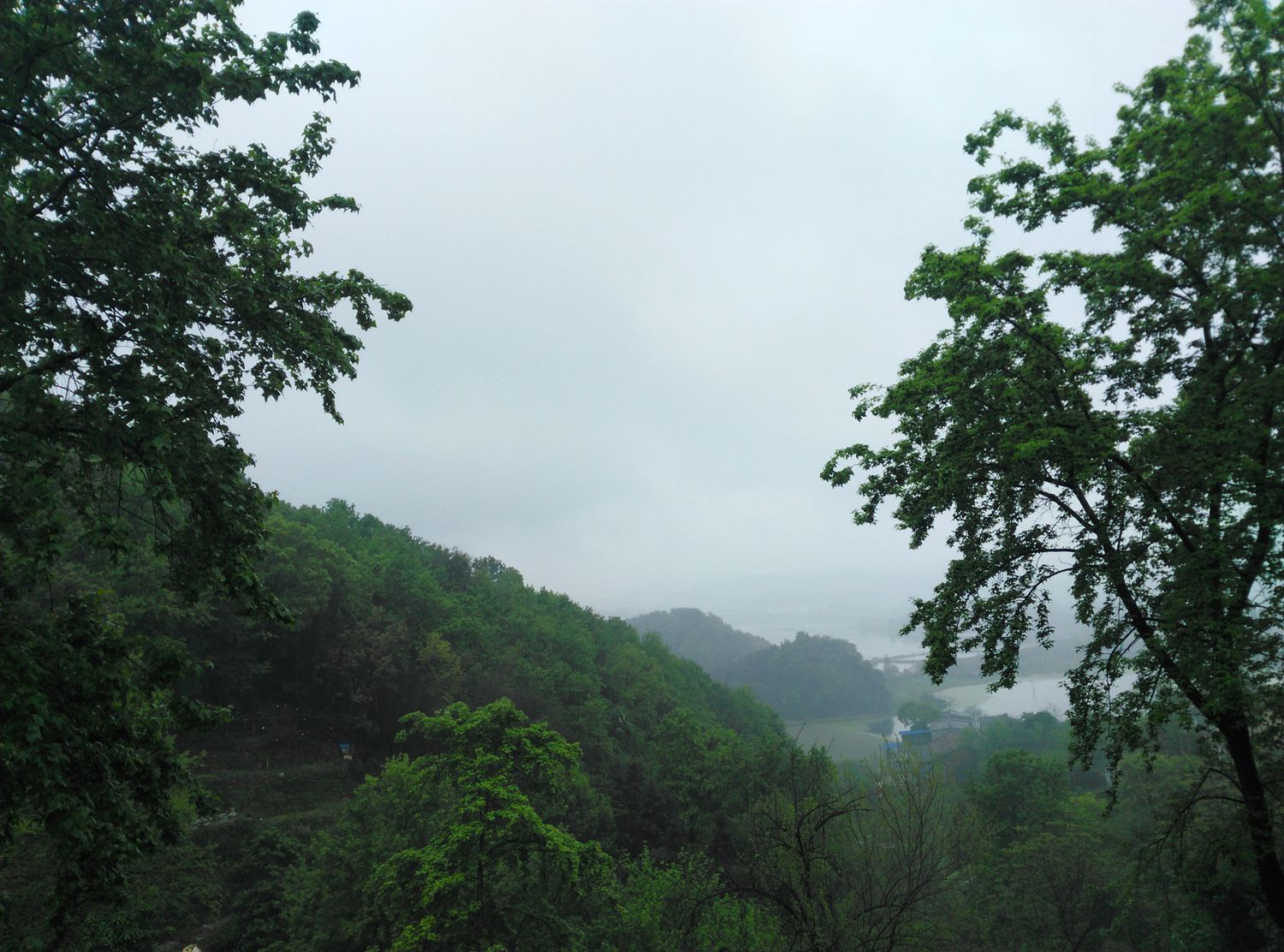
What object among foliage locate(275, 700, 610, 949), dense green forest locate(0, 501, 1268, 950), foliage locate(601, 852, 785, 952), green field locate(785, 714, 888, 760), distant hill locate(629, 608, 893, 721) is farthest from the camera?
distant hill locate(629, 608, 893, 721)

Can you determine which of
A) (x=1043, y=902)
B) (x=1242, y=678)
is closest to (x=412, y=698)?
(x=1043, y=902)

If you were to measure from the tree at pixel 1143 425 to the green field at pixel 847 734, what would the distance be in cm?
8419

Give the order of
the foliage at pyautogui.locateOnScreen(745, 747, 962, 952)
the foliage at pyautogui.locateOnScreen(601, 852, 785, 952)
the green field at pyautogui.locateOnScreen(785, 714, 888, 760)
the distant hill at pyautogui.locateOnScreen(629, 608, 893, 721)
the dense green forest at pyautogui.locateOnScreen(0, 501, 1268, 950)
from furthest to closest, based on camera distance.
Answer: the distant hill at pyautogui.locateOnScreen(629, 608, 893, 721) → the green field at pyautogui.locateOnScreen(785, 714, 888, 760) → the foliage at pyautogui.locateOnScreen(601, 852, 785, 952) → the dense green forest at pyautogui.locateOnScreen(0, 501, 1268, 950) → the foliage at pyautogui.locateOnScreen(745, 747, 962, 952)

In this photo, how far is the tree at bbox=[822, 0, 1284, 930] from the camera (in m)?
6.44

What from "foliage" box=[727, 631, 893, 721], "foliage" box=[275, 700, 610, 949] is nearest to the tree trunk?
"foliage" box=[275, 700, 610, 949]

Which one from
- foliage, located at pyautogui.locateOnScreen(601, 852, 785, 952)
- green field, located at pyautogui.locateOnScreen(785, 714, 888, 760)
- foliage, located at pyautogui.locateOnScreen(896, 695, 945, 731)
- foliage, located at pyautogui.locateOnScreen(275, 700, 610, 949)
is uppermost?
foliage, located at pyautogui.locateOnScreen(275, 700, 610, 949)

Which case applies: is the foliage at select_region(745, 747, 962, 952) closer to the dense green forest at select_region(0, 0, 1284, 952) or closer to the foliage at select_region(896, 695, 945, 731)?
the dense green forest at select_region(0, 0, 1284, 952)

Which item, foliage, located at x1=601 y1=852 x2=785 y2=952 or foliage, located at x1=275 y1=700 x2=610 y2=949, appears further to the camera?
foliage, located at x1=601 y1=852 x2=785 y2=952

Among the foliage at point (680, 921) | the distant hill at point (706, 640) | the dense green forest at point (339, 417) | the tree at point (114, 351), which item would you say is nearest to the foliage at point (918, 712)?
the distant hill at point (706, 640)

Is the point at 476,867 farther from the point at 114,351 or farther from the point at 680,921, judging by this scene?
the point at 114,351

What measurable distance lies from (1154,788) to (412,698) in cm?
3739

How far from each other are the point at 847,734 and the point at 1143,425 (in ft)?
368

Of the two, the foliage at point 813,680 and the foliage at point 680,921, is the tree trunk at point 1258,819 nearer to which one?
the foliage at point 680,921

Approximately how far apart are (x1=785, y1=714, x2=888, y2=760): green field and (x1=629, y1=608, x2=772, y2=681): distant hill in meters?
23.6
